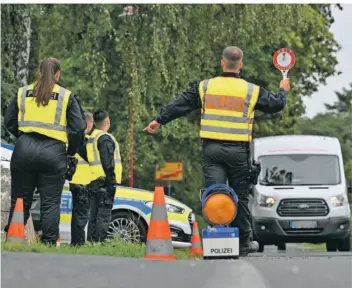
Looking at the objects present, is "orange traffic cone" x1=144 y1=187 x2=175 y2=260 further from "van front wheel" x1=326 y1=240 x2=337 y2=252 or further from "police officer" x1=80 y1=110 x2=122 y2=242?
"van front wheel" x1=326 y1=240 x2=337 y2=252

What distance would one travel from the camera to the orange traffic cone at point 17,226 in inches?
283

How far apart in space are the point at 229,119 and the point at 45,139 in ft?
5.08

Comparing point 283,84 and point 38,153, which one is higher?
point 283,84

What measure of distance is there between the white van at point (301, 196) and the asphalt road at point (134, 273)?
502 inches

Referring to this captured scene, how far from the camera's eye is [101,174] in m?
11.4

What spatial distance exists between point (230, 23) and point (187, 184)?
1289 centimetres

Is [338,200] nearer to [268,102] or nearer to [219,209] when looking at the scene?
[268,102]

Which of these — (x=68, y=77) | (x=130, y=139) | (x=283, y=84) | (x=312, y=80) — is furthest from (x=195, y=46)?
(x=312, y=80)

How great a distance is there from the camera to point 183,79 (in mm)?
18719

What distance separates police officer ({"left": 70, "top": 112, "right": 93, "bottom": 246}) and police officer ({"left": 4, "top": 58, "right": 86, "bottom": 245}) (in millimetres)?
2475

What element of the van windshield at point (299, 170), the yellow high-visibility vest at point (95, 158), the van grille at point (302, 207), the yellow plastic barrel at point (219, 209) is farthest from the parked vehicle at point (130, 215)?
the yellow plastic barrel at point (219, 209)

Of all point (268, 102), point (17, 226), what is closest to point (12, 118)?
point (17, 226)

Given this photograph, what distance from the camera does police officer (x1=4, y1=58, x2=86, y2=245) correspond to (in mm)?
8242

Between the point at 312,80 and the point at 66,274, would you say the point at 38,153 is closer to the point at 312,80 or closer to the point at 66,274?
Answer: the point at 66,274
